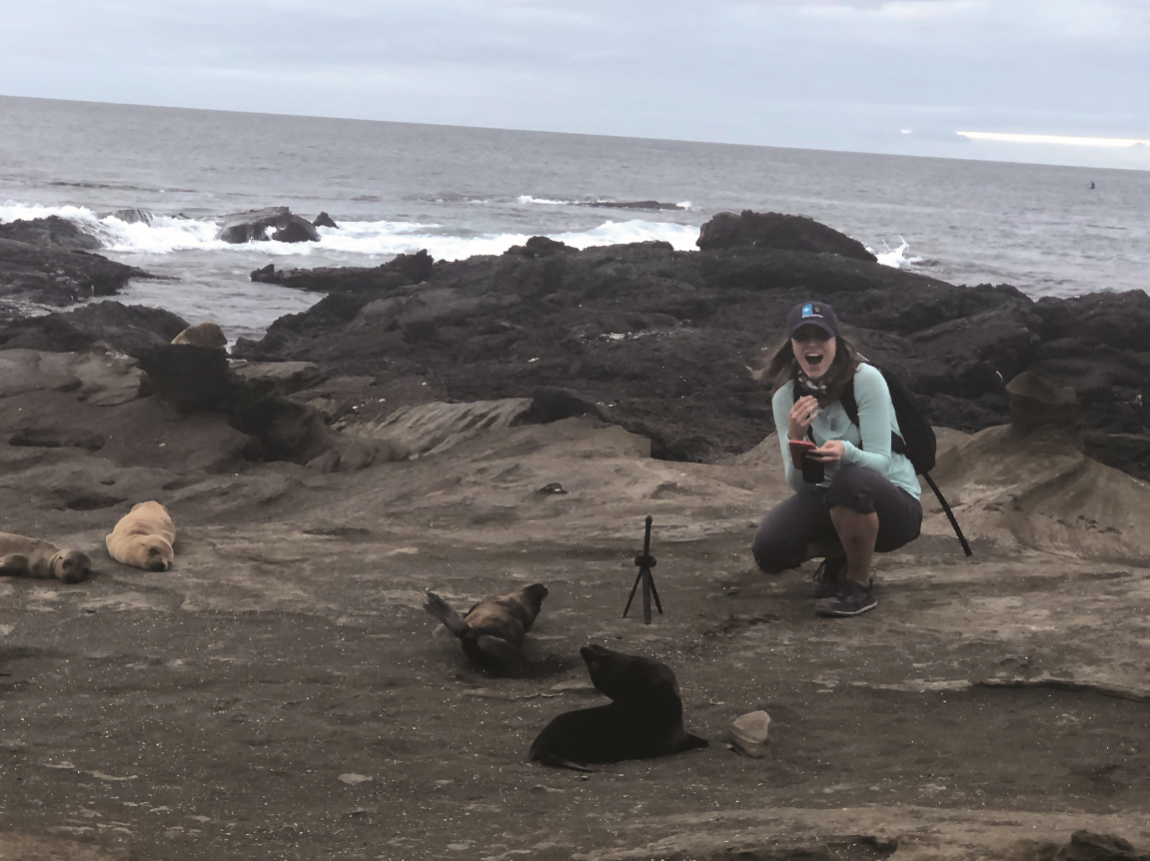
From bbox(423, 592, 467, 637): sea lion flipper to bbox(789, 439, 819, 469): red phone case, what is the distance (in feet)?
5.05

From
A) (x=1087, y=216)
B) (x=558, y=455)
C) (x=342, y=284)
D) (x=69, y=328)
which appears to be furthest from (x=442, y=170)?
(x=558, y=455)

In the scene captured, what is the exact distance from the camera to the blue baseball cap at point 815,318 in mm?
4727

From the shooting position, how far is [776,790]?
314 centimetres

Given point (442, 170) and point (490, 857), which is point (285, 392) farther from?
point (442, 170)

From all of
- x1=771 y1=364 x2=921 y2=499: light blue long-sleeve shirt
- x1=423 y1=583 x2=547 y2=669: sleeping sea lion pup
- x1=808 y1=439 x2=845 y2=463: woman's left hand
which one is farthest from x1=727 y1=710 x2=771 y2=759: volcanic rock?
x1=771 y1=364 x2=921 y2=499: light blue long-sleeve shirt

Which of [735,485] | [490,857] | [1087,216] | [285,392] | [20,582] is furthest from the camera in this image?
[1087,216]

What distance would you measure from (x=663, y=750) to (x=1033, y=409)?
4.53m

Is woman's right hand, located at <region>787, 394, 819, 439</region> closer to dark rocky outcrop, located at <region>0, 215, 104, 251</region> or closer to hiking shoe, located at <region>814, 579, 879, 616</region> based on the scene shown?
hiking shoe, located at <region>814, 579, 879, 616</region>

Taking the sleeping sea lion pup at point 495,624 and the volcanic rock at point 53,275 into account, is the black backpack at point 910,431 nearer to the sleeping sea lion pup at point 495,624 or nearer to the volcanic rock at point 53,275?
the sleeping sea lion pup at point 495,624

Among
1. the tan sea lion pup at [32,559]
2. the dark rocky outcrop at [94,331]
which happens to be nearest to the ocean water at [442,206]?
the dark rocky outcrop at [94,331]

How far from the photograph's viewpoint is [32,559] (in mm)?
5516

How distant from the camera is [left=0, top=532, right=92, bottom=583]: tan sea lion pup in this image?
5.47 metres

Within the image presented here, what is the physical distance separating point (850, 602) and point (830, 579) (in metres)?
0.29

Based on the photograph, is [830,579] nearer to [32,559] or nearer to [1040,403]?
[1040,403]
